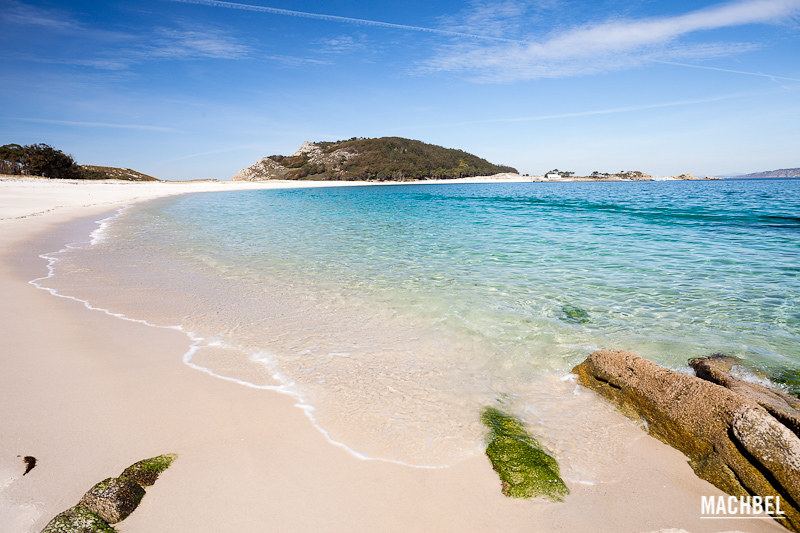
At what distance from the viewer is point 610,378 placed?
430cm

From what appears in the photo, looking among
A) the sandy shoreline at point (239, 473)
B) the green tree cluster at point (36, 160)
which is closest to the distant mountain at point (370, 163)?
the green tree cluster at point (36, 160)

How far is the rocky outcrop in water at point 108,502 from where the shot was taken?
228 cm

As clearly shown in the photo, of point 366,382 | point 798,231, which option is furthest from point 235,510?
point 798,231

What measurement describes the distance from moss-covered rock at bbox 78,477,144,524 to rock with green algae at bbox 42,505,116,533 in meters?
0.04

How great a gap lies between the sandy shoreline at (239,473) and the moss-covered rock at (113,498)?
0.23 ft

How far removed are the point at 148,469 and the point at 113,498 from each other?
0.35 m

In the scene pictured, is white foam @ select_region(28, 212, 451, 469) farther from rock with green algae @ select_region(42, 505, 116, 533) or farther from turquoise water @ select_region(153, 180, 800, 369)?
turquoise water @ select_region(153, 180, 800, 369)

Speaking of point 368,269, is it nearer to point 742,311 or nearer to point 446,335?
point 446,335

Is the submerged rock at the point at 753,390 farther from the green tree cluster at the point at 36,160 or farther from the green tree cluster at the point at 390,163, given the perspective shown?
the green tree cluster at the point at 390,163

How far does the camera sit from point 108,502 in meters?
2.49

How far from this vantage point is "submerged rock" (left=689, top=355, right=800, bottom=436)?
303cm

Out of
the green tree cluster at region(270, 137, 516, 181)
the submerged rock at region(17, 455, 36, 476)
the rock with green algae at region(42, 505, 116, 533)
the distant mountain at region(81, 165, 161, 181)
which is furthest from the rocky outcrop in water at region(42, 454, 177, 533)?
the green tree cluster at region(270, 137, 516, 181)

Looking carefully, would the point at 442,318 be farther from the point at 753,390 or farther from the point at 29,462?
the point at 29,462

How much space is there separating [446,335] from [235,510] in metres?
→ 3.94
